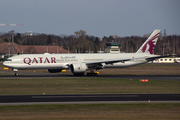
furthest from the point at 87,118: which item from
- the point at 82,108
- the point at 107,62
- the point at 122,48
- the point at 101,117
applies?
the point at 122,48

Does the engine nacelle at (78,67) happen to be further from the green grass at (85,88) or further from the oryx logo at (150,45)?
the oryx logo at (150,45)

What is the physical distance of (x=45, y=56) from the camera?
44.5 meters

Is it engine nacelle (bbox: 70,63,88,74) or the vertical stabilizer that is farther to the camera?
the vertical stabilizer

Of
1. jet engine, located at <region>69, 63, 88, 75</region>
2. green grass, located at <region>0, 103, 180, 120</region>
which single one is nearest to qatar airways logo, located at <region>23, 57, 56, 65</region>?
jet engine, located at <region>69, 63, 88, 75</region>

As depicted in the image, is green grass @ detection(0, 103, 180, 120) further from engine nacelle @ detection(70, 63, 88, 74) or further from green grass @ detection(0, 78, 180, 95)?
engine nacelle @ detection(70, 63, 88, 74)

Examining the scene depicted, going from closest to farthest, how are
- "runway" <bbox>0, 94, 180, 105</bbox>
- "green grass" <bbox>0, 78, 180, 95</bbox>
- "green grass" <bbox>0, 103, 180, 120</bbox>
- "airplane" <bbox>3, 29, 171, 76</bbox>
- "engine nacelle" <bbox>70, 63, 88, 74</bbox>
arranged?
"green grass" <bbox>0, 103, 180, 120</bbox> → "runway" <bbox>0, 94, 180, 105</bbox> → "green grass" <bbox>0, 78, 180, 95</bbox> → "engine nacelle" <bbox>70, 63, 88, 74</bbox> → "airplane" <bbox>3, 29, 171, 76</bbox>

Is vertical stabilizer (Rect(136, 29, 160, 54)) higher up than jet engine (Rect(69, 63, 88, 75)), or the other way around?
vertical stabilizer (Rect(136, 29, 160, 54))

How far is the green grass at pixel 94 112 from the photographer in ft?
47.5

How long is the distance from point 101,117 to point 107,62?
98.7 ft

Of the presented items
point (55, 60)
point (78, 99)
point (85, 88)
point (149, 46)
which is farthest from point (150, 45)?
point (78, 99)

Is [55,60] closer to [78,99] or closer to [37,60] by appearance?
[37,60]

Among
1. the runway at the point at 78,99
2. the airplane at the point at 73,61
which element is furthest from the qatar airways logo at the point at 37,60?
the runway at the point at 78,99

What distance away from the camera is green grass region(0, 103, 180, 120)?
1449 cm

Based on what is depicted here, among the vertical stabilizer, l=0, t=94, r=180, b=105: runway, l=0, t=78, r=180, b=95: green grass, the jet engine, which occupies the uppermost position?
the vertical stabilizer
